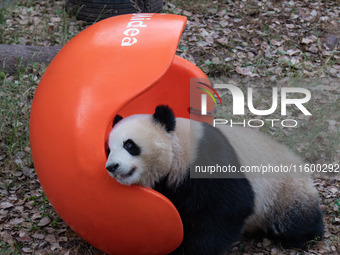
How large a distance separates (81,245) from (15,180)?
100 centimetres

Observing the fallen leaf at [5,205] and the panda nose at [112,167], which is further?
the fallen leaf at [5,205]

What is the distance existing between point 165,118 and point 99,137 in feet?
1.34

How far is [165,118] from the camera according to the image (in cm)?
262

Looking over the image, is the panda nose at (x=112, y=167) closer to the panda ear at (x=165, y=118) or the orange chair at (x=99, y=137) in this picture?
the orange chair at (x=99, y=137)

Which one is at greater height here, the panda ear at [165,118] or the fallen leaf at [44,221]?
the panda ear at [165,118]

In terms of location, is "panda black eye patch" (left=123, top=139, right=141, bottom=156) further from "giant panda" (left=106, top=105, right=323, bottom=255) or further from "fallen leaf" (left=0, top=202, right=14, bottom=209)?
"fallen leaf" (left=0, top=202, right=14, bottom=209)

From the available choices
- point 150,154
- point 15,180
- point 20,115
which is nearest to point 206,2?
point 20,115

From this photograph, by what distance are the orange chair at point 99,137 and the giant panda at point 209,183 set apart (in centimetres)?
13

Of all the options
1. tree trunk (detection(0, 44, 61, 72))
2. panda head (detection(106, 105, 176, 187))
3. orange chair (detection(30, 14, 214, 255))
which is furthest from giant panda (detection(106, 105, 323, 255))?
tree trunk (detection(0, 44, 61, 72))

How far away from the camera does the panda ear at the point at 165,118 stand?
103 inches

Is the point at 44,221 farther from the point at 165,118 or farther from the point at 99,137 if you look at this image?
the point at 165,118

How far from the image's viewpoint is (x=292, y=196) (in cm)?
306

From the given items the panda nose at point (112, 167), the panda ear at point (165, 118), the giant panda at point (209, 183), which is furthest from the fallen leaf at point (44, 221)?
the panda ear at point (165, 118)

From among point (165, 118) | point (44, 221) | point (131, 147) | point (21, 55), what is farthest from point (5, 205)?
point (21, 55)
